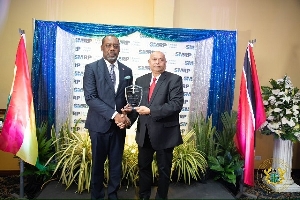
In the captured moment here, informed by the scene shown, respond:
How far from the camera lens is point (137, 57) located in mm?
4461

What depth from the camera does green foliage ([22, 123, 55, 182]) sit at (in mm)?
3691

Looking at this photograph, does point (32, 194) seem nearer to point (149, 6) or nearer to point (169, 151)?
point (169, 151)

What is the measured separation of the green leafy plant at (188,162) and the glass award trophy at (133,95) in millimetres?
1340

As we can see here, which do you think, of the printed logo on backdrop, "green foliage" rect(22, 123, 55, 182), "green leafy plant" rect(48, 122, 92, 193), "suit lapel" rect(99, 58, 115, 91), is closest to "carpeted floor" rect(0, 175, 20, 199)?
"green foliage" rect(22, 123, 55, 182)

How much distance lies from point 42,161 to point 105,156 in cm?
121

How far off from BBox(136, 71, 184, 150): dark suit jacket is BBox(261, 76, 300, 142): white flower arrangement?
5.75ft

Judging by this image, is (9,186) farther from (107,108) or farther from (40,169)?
(107,108)

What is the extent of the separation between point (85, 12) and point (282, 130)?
10.4ft

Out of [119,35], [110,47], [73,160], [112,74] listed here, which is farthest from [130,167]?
[119,35]

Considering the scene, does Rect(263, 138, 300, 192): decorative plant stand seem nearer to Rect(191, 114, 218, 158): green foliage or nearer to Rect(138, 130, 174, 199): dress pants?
Rect(191, 114, 218, 158): green foliage

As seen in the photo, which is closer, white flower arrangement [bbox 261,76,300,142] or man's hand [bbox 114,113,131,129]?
man's hand [bbox 114,113,131,129]

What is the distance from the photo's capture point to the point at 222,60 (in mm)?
4559

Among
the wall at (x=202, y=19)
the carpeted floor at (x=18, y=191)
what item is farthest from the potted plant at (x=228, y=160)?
the wall at (x=202, y=19)

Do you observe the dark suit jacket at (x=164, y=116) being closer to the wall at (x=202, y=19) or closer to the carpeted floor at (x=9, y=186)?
the wall at (x=202, y=19)
